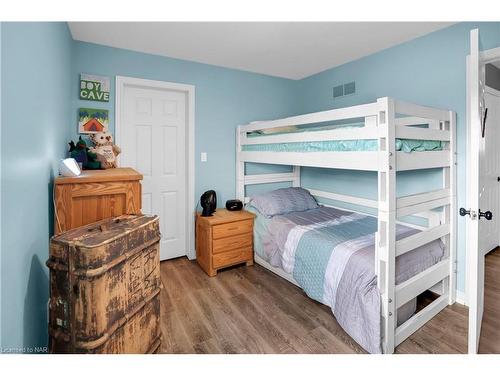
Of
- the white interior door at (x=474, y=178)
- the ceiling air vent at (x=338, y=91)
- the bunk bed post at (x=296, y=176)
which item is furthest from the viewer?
the bunk bed post at (x=296, y=176)

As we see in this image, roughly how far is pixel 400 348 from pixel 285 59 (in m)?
2.78

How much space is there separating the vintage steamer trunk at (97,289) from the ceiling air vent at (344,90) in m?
2.70

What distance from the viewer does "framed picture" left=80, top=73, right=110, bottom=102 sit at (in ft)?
7.93

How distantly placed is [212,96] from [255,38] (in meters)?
0.89

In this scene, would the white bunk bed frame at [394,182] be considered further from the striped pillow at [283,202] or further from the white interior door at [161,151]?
the white interior door at [161,151]

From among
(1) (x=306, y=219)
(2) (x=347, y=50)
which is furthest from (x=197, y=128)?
(2) (x=347, y=50)

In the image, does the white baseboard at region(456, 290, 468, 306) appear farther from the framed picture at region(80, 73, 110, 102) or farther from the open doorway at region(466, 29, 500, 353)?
the framed picture at region(80, 73, 110, 102)

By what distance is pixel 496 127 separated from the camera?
10.3 feet

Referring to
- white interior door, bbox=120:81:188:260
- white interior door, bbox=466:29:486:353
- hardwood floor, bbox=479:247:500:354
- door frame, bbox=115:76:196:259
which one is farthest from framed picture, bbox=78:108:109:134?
hardwood floor, bbox=479:247:500:354

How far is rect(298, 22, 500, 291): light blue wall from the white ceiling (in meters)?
0.11

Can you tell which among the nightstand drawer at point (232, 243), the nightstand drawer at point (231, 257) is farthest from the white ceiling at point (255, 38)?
the nightstand drawer at point (231, 257)

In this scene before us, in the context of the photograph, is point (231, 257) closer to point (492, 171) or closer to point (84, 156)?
point (84, 156)

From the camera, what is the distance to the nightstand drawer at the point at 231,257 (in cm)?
267

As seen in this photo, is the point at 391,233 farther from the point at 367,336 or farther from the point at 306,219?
the point at 306,219
